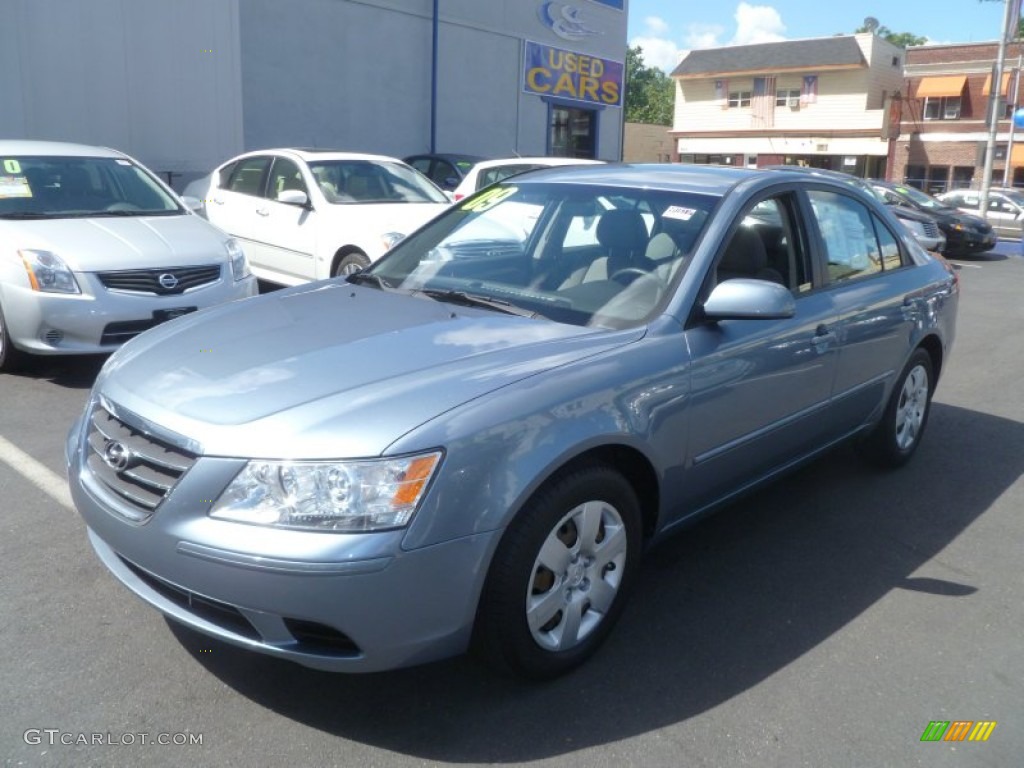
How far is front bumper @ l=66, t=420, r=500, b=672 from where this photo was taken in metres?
2.43

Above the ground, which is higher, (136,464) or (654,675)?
(136,464)

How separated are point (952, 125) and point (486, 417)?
5052cm

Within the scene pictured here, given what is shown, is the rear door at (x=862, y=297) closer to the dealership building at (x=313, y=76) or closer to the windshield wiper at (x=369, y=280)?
the windshield wiper at (x=369, y=280)

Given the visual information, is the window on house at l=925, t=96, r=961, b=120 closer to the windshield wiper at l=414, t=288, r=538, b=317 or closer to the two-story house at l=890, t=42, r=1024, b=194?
the two-story house at l=890, t=42, r=1024, b=194

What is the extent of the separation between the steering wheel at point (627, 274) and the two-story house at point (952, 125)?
46528 mm

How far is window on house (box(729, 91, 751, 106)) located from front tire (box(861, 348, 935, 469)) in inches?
1858

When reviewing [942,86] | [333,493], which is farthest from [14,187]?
[942,86]

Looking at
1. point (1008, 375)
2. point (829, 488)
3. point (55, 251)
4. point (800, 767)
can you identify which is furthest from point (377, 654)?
point (1008, 375)

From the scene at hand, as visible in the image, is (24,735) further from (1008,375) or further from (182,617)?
(1008,375)

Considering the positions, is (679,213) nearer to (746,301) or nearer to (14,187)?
Result: (746,301)

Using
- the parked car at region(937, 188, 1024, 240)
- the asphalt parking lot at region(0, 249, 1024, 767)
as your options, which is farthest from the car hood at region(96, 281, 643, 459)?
the parked car at region(937, 188, 1024, 240)

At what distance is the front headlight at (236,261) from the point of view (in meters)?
6.90

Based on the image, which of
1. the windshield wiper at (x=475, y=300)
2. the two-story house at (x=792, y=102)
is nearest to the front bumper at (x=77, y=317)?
the windshield wiper at (x=475, y=300)

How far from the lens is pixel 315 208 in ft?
29.0
